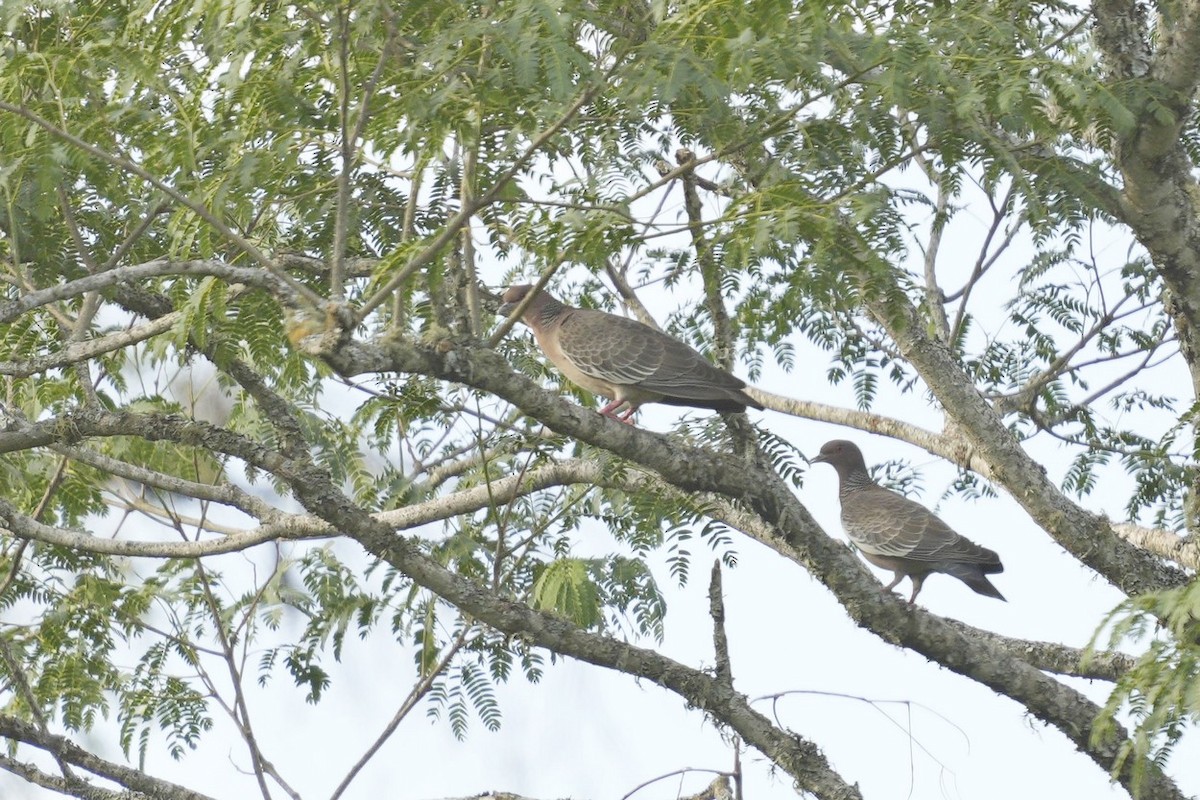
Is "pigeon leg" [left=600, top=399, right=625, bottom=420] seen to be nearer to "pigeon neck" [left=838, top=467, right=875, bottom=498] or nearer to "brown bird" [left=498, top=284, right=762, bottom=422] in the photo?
"brown bird" [left=498, top=284, right=762, bottom=422]

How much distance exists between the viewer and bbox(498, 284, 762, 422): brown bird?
5.85m

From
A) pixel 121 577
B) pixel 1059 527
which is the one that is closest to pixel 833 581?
pixel 1059 527

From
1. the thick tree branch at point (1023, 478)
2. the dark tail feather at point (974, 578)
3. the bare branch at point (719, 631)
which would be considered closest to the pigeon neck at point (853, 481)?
the dark tail feather at point (974, 578)

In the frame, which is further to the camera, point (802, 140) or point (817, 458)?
point (817, 458)

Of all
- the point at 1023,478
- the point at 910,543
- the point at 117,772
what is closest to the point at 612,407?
the point at 910,543

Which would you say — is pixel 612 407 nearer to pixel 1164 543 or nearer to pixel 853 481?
pixel 853 481

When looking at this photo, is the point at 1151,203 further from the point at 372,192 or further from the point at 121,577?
the point at 121,577

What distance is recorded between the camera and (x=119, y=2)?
14.2ft

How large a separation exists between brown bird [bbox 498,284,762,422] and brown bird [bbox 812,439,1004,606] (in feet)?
4.01

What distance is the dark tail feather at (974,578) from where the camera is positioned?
679 centimetres

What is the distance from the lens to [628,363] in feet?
20.1

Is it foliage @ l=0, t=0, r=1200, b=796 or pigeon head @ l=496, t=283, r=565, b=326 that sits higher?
pigeon head @ l=496, t=283, r=565, b=326

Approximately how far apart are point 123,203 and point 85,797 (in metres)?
2.09

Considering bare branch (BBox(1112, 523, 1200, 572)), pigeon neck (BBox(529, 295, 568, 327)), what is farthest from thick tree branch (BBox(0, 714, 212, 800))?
bare branch (BBox(1112, 523, 1200, 572))
